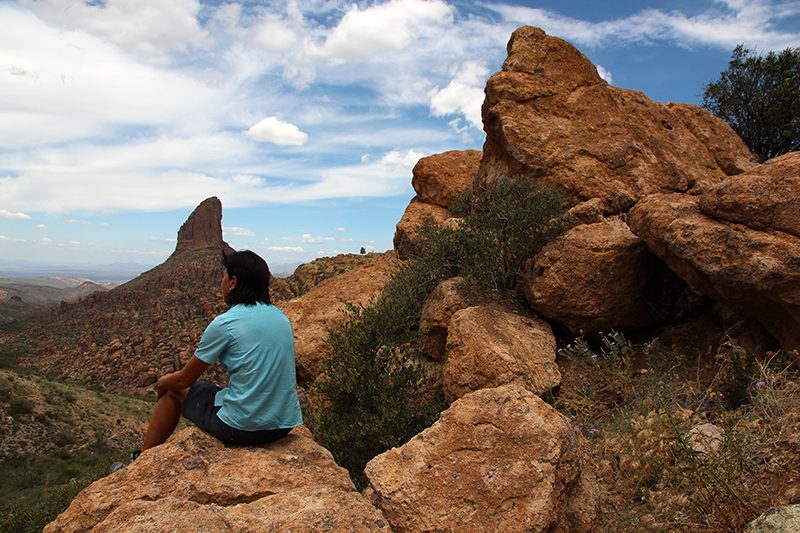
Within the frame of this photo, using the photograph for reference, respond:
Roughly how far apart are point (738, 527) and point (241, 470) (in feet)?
10.5

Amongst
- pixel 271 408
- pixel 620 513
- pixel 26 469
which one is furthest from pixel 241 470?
pixel 26 469

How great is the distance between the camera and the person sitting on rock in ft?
10.6

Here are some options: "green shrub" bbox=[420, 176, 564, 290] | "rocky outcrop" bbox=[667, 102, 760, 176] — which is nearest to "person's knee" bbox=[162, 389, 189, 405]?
"green shrub" bbox=[420, 176, 564, 290]

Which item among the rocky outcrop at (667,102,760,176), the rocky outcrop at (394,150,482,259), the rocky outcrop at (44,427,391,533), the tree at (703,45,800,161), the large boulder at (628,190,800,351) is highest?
the tree at (703,45,800,161)

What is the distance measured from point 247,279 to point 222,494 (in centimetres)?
150

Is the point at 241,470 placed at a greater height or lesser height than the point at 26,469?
greater

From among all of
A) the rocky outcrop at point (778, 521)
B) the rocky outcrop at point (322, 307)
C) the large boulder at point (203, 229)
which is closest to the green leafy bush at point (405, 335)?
the rocky outcrop at point (322, 307)

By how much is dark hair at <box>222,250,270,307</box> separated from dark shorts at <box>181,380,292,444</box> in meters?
0.76

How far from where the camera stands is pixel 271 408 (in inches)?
A: 129

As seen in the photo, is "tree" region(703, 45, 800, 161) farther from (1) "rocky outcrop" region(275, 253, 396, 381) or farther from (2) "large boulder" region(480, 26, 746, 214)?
(1) "rocky outcrop" region(275, 253, 396, 381)

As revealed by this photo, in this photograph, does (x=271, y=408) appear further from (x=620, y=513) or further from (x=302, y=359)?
(x=302, y=359)

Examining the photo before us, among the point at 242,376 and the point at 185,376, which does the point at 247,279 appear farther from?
the point at 185,376

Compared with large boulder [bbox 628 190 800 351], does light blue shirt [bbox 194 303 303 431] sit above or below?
below

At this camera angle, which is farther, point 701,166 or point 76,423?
point 76,423
